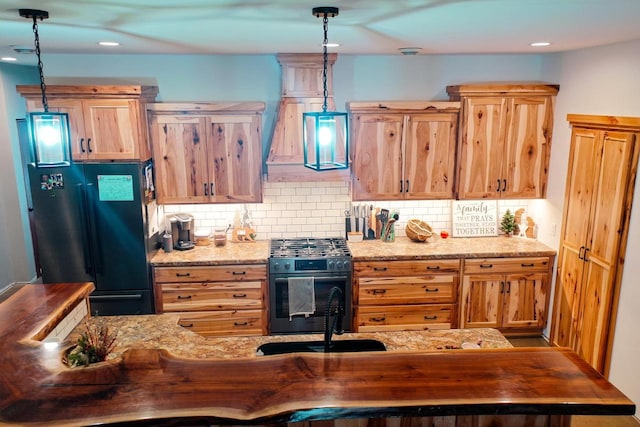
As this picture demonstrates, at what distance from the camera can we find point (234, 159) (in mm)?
4520

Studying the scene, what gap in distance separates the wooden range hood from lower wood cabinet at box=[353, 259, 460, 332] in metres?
1.09

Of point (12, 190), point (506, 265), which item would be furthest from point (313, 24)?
point (12, 190)

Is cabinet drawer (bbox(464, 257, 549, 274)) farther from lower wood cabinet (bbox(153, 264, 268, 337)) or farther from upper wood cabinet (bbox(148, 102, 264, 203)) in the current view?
upper wood cabinet (bbox(148, 102, 264, 203))

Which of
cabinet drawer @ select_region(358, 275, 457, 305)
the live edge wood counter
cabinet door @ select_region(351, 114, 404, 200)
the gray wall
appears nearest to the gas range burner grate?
cabinet drawer @ select_region(358, 275, 457, 305)

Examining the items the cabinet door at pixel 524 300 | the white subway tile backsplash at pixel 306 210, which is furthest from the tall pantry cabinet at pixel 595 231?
the white subway tile backsplash at pixel 306 210

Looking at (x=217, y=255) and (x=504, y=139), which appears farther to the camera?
(x=504, y=139)

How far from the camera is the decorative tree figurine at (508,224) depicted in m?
5.01

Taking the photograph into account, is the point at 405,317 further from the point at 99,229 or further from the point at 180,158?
the point at 99,229

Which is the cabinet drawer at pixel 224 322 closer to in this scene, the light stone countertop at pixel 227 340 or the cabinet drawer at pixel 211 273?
the cabinet drawer at pixel 211 273

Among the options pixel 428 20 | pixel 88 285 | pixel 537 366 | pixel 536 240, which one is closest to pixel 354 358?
pixel 537 366

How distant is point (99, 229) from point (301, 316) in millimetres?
1956

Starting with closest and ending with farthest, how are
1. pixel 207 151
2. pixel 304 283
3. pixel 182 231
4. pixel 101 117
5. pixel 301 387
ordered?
pixel 301 387, pixel 101 117, pixel 304 283, pixel 207 151, pixel 182 231

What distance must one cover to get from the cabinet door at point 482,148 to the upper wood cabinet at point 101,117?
298cm

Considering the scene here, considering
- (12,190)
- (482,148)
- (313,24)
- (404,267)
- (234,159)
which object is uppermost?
(313,24)
